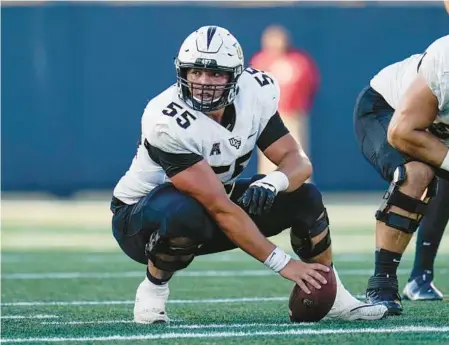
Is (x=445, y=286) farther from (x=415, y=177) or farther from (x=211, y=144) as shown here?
(x=211, y=144)

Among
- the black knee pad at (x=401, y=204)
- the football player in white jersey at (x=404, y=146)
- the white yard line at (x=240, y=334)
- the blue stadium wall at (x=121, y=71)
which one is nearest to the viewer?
the white yard line at (x=240, y=334)

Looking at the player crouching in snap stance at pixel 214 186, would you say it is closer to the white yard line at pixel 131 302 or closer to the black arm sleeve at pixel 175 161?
the black arm sleeve at pixel 175 161

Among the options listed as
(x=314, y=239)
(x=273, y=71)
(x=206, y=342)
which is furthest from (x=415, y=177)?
(x=273, y=71)

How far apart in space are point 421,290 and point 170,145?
1.53m

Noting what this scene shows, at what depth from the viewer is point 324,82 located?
523 inches

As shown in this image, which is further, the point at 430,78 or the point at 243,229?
the point at 430,78

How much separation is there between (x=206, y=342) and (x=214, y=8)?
995 cm

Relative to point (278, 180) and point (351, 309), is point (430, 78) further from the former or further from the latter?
point (351, 309)

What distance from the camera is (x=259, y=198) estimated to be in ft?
13.2

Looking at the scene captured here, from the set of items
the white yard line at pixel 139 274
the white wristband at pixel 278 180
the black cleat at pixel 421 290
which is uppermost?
the white wristband at pixel 278 180

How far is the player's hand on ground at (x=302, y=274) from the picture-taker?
398 cm

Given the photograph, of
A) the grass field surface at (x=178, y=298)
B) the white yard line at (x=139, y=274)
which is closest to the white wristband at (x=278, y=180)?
the grass field surface at (x=178, y=298)

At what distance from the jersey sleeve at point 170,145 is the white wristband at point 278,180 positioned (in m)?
0.25

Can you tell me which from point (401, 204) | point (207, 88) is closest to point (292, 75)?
point (401, 204)
